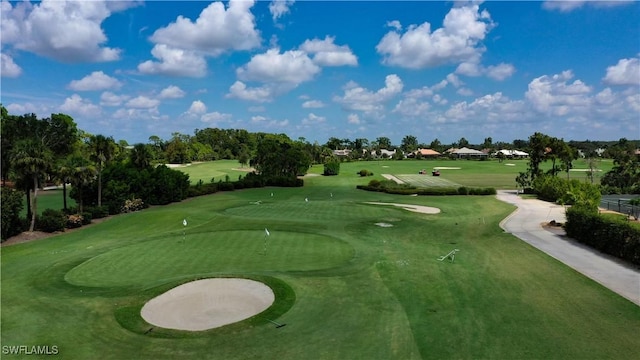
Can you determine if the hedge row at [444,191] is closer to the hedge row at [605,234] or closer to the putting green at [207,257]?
the hedge row at [605,234]

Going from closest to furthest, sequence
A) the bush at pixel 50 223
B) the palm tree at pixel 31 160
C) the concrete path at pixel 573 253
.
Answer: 1. the concrete path at pixel 573 253
2. the palm tree at pixel 31 160
3. the bush at pixel 50 223

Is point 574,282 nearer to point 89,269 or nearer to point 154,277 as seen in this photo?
point 154,277

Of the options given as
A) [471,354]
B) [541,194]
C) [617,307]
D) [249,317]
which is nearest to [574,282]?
[617,307]

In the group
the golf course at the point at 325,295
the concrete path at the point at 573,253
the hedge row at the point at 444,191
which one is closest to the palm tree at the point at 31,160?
the golf course at the point at 325,295

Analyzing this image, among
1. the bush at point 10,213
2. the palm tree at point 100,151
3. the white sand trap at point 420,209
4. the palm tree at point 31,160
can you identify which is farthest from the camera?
the palm tree at point 100,151

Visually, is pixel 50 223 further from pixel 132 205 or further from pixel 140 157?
pixel 140 157

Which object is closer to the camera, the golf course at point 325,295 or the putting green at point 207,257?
the golf course at point 325,295

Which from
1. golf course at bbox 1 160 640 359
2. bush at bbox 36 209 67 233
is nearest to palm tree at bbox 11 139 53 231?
bush at bbox 36 209 67 233
